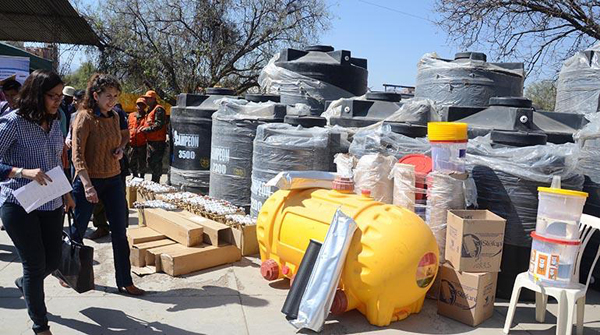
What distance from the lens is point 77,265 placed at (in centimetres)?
312

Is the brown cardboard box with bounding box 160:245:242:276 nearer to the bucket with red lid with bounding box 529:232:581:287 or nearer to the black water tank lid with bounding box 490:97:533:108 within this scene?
the bucket with red lid with bounding box 529:232:581:287

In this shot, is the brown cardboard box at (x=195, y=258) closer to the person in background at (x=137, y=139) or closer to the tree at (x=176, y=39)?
the person in background at (x=137, y=139)

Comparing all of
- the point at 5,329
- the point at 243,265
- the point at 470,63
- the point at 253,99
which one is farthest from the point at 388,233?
the point at 253,99

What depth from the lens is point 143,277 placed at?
4.03 metres

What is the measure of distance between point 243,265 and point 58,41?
430 inches

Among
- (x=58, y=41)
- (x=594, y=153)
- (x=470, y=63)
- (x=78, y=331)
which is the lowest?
A: (x=78, y=331)

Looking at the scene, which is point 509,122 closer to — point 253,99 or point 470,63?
point 470,63

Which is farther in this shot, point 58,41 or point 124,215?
point 58,41

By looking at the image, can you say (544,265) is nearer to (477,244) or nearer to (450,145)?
(477,244)

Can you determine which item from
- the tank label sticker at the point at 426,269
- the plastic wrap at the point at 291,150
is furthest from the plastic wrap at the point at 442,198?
the plastic wrap at the point at 291,150

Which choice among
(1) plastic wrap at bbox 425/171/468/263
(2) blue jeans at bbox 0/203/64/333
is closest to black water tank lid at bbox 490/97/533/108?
(1) plastic wrap at bbox 425/171/468/263

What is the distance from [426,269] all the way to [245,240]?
6.42ft

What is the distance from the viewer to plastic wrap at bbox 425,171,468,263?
362cm

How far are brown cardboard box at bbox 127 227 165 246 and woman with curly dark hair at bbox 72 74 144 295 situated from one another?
767 millimetres
